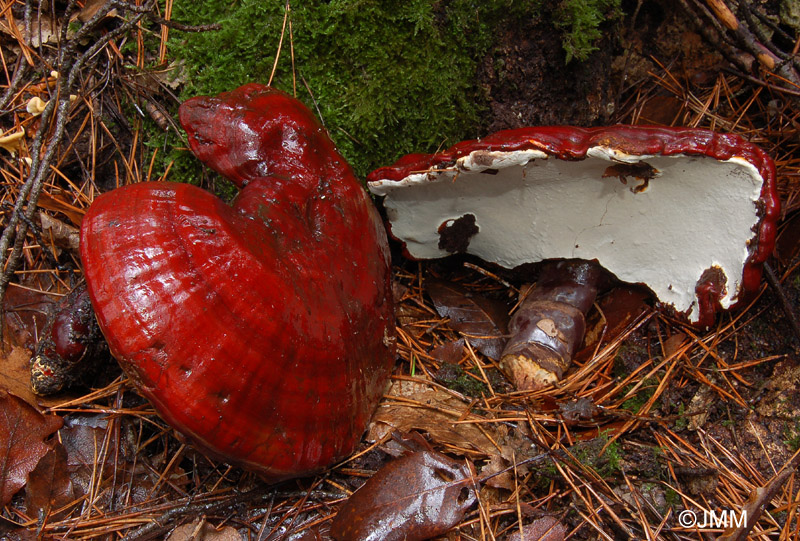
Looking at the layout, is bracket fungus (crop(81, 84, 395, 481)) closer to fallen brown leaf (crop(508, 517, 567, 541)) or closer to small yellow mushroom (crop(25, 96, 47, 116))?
fallen brown leaf (crop(508, 517, 567, 541))

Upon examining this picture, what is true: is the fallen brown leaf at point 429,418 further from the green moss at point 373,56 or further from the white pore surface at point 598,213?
the green moss at point 373,56

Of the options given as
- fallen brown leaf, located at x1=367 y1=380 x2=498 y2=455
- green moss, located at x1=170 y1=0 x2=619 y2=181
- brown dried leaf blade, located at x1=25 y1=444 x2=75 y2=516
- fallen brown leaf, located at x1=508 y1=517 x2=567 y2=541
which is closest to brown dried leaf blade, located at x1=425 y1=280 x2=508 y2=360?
fallen brown leaf, located at x1=367 y1=380 x2=498 y2=455

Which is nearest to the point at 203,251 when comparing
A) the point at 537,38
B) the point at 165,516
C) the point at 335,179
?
the point at 335,179

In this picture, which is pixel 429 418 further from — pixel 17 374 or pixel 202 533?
pixel 17 374

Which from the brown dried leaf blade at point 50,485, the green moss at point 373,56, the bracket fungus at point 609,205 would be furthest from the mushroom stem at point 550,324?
the brown dried leaf blade at point 50,485

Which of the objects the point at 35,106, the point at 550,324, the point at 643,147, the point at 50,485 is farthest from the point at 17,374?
the point at 643,147
